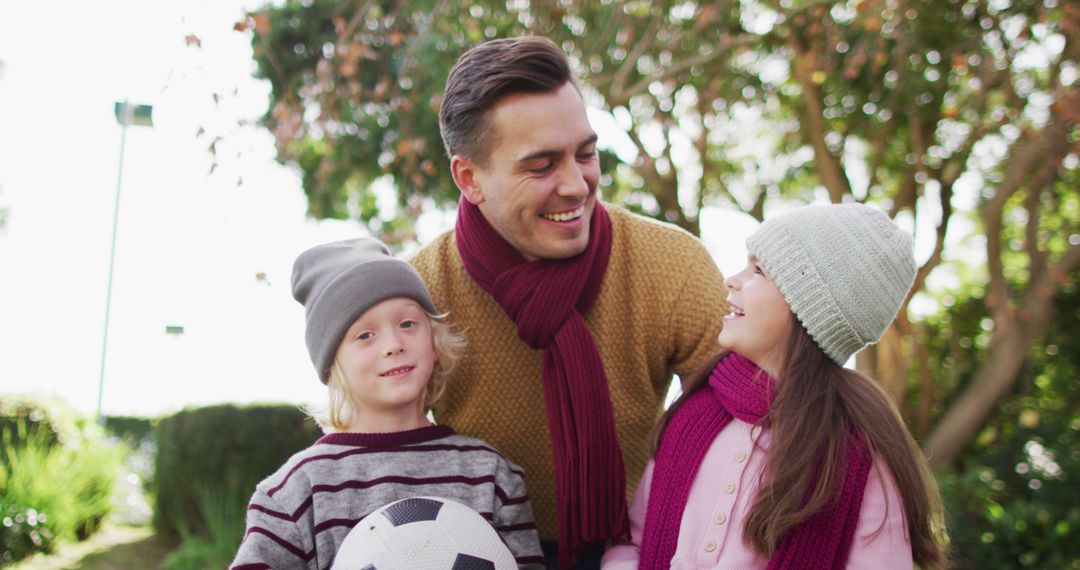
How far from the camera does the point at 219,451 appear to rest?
722cm

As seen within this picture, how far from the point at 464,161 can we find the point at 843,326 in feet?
3.94

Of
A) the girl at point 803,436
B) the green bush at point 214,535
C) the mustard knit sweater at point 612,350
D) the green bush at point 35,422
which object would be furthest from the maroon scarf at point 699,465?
the green bush at point 35,422

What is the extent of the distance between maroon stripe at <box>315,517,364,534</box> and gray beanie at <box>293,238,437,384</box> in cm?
45

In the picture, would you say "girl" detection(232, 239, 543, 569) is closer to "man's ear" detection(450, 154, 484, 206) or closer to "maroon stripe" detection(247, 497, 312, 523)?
"maroon stripe" detection(247, 497, 312, 523)

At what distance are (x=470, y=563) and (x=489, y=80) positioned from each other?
1.30 m

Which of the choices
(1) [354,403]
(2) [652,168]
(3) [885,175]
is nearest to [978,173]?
(3) [885,175]

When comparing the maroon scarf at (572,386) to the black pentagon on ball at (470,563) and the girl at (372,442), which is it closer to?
the girl at (372,442)

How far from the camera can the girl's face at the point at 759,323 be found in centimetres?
240

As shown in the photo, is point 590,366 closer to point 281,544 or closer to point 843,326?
point 843,326

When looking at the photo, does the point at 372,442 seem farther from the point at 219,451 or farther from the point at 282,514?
the point at 219,451

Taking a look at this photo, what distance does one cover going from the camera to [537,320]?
8.98ft

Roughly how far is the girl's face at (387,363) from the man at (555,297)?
289 millimetres

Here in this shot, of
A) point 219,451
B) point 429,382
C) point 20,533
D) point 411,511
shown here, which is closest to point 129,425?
point 20,533

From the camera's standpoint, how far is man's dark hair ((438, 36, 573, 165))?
272 centimetres
